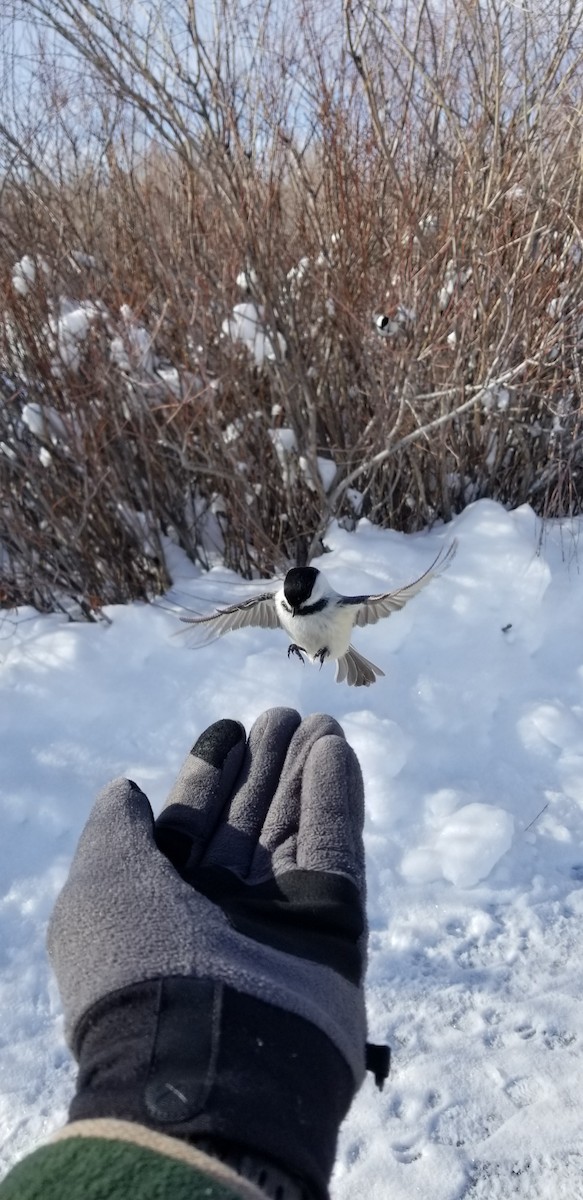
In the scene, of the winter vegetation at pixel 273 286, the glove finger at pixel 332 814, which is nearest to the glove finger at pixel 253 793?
the glove finger at pixel 332 814

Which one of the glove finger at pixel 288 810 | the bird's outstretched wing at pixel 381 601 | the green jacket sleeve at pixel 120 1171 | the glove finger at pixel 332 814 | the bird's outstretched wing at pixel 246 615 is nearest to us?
the green jacket sleeve at pixel 120 1171

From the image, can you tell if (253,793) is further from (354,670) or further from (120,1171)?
(354,670)

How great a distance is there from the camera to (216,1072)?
48.9 inches

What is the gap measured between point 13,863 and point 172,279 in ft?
8.00

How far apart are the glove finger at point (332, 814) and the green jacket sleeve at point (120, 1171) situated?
0.72 metres

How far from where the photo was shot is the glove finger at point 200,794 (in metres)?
1.85

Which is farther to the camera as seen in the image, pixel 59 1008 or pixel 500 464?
pixel 500 464

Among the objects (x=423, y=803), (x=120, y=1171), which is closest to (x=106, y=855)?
(x=120, y=1171)

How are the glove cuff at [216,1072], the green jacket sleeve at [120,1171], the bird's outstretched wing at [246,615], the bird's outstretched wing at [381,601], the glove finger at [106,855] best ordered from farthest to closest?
the bird's outstretched wing at [246,615], the bird's outstretched wing at [381,601], the glove finger at [106,855], the glove cuff at [216,1072], the green jacket sleeve at [120,1171]

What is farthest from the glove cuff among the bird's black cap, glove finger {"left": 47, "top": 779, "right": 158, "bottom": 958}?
the bird's black cap

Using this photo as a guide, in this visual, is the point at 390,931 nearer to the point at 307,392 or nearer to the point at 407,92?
the point at 307,392

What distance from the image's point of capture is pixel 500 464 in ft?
14.7

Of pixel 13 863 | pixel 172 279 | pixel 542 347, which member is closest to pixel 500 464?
pixel 542 347

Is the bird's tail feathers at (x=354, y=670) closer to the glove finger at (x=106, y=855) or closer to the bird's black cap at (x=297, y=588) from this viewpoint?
the bird's black cap at (x=297, y=588)
